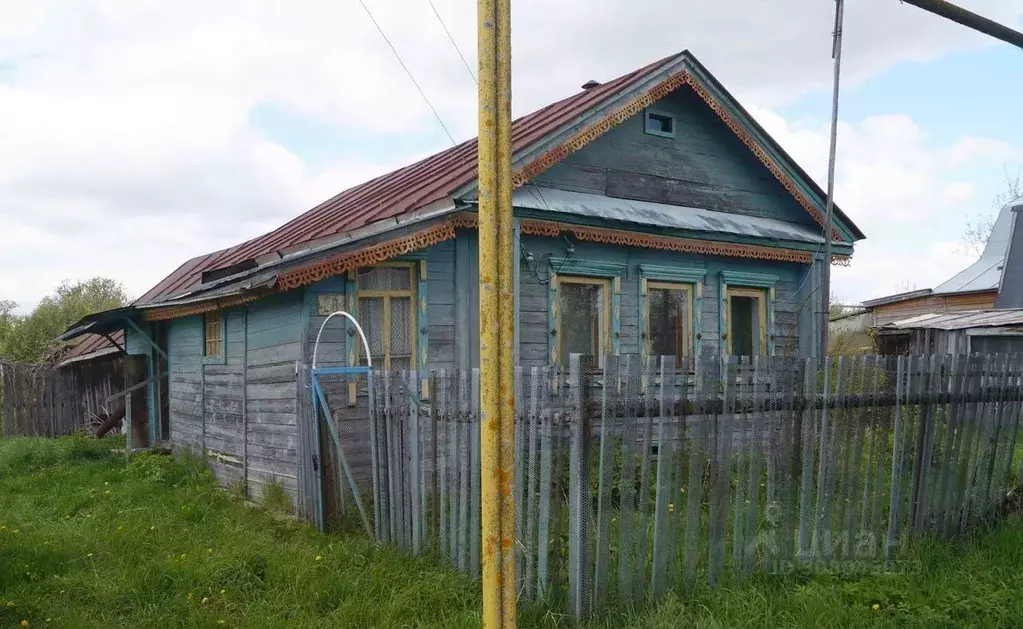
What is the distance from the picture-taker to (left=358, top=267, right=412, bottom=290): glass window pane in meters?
7.86

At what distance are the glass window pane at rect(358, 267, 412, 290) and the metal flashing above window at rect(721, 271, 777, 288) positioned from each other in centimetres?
475

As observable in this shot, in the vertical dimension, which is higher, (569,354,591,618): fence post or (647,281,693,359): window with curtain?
(647,281,693,359): window with curtain

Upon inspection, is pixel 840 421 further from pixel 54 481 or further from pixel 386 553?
pixel 54 481

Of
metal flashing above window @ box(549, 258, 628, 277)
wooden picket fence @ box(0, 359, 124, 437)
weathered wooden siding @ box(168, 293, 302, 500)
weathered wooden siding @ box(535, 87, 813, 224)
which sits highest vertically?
weathered wooden siding @ box(535, 87, 813, 224)

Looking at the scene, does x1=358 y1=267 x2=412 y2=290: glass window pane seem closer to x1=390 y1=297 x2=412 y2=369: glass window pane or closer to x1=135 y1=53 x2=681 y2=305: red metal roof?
x1=390 y1=297 x2=412 y2=369: glass window pane

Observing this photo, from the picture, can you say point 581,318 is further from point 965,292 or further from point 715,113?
point 965,292

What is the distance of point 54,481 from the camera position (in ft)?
32.8

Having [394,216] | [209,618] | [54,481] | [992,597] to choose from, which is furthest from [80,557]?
[992,597]

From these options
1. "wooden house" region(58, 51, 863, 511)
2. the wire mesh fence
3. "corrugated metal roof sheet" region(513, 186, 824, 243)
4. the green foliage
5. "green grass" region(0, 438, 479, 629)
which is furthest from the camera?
the green foliage

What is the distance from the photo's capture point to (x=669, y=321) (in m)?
10.4

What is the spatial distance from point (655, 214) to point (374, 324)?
3.93 metres

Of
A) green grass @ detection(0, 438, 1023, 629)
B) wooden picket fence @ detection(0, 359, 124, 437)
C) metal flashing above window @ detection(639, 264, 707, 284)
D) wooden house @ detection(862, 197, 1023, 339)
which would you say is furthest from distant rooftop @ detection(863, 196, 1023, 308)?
wooden picket fence @ detection(0, 359, 124, 437)

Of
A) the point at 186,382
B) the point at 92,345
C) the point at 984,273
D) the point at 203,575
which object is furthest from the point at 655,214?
the point at 984,273

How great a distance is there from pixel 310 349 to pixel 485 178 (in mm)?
4559
